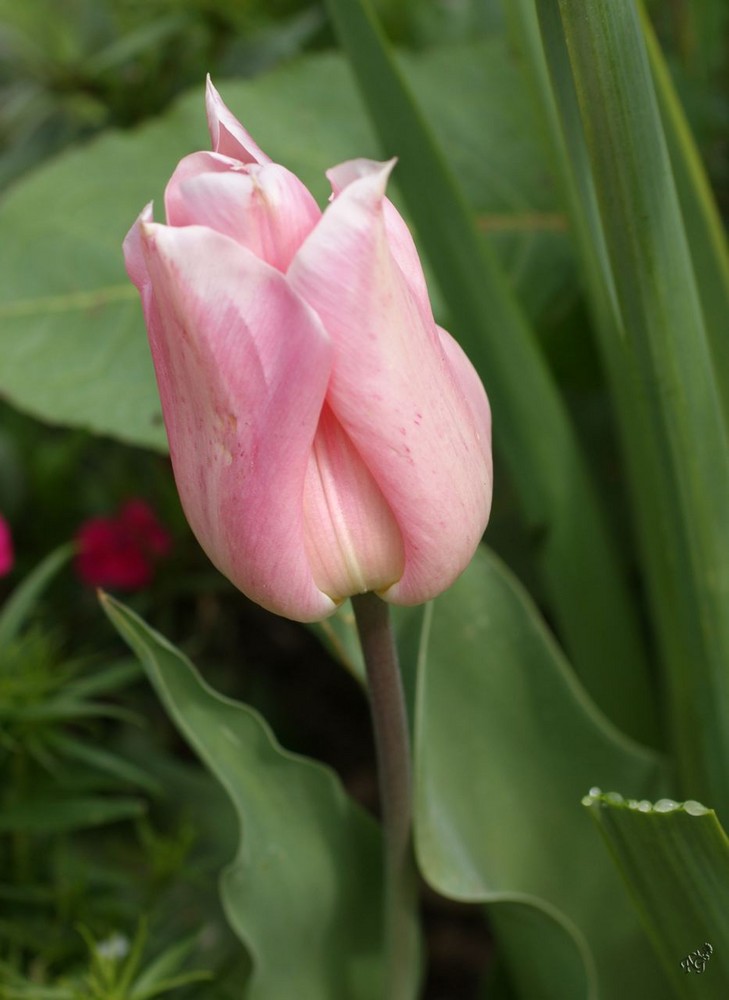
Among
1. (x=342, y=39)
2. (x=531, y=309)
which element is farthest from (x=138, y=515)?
(x=342, y=39)

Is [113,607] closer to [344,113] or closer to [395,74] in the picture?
[395,74]

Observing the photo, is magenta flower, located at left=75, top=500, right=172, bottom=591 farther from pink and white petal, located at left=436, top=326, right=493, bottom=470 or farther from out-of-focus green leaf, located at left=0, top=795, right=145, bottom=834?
pink and white petal, located at left=436, top=326, right=493, bottom=470

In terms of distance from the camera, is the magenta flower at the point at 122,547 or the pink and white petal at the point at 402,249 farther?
the magenta flower at the point at 122,547

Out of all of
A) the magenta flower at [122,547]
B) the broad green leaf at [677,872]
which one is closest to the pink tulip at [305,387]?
the broad green leaf at [677,872]

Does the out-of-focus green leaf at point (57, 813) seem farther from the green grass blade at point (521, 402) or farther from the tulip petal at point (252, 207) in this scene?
the tulip petal at point (252, 207)

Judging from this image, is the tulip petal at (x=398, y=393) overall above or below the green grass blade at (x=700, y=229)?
above

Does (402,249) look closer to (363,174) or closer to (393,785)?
(363,174)

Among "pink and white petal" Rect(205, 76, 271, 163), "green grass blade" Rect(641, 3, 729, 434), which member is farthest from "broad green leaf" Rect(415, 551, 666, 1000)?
"pink and white petal" Rect(205, 76, 271, 163)
